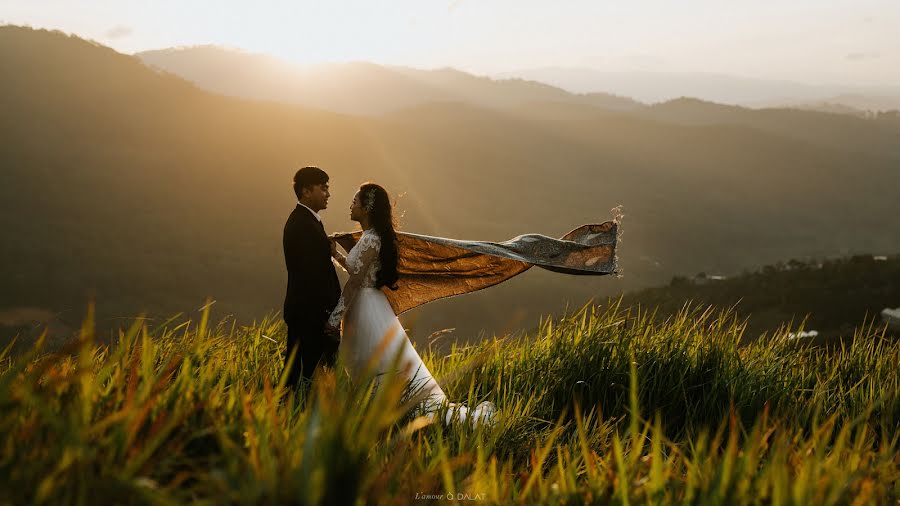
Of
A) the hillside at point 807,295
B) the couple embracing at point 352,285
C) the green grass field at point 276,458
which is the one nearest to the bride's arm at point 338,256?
the couple embracing at point 352,285

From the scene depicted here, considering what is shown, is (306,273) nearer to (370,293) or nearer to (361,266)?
(361,266)

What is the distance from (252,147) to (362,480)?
Answer: 8788 centimetres

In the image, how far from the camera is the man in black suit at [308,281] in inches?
224

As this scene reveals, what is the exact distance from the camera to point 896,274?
25.2 m

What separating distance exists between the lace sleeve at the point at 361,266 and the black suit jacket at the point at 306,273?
9 centimetres

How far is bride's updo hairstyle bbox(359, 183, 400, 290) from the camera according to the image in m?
5.83

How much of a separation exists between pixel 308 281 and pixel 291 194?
7550cm

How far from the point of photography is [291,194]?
259ft

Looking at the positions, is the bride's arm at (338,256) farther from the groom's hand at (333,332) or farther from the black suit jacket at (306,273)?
the groom's hand at (333,332)

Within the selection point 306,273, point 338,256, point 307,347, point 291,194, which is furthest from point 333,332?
point 291,194

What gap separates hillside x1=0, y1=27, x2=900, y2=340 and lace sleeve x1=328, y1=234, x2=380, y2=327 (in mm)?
2149

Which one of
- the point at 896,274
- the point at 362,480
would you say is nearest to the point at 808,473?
the point at 362,480

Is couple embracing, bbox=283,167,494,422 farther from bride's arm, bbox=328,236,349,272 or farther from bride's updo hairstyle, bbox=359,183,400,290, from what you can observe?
bride's arm, bbox=328,236,349,272

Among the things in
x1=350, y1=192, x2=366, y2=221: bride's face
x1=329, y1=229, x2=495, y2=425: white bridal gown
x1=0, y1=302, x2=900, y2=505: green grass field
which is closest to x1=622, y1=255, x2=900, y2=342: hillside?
x1=329, y1=229, x2=495, y2=425: white bridal gown
